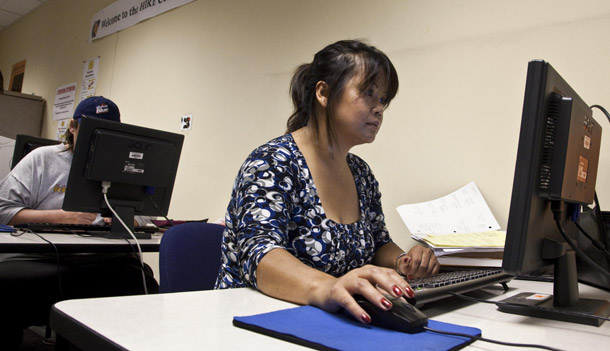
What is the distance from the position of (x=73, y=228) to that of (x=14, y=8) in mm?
4897

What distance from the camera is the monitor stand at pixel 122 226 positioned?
1.83 metres

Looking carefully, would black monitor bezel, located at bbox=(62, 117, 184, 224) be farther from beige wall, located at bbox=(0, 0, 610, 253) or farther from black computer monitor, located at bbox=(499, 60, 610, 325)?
black computer monitor, located at bbox=(499, 60, 610, 325)

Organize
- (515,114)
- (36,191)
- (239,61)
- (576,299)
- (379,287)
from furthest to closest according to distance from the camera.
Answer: (239,61), (36,191), (515,114), (576,299), (379,287)

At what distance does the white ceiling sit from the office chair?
5.14 meters

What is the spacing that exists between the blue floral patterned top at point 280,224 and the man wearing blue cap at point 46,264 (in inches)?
38.8

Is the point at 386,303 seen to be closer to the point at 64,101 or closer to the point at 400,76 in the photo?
the point at 400,76

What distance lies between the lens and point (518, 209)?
71 cm

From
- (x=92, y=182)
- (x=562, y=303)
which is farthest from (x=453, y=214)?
(x=92, y=182)

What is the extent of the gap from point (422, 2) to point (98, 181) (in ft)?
4.69

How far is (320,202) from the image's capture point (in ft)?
3.77

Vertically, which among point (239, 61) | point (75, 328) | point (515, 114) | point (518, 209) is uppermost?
point (239, 61)

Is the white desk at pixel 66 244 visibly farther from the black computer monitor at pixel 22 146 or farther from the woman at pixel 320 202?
the black computer monitor at pixel 22 146

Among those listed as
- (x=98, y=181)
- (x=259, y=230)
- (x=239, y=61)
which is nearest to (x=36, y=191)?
(x=98, y=181)

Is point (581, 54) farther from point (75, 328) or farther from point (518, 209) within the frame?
point (75, 328)
